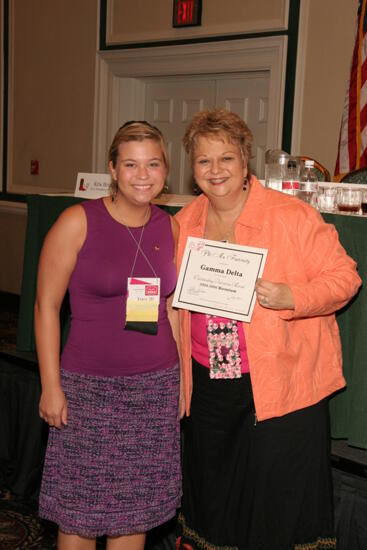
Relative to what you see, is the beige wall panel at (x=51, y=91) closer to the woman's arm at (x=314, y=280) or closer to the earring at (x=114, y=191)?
the earring at (x=114, y=191)

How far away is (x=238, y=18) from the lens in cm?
526

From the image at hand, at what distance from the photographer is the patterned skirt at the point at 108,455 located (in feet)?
6.77

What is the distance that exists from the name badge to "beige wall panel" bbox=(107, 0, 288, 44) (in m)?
3.61

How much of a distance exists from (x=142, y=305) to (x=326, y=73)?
11.5ft

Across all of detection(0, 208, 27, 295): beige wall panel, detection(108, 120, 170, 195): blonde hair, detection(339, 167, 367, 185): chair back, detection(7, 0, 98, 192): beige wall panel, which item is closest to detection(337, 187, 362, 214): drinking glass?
detection(339, 167, 367, 185): chair back

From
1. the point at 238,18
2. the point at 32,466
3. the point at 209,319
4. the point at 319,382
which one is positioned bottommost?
the point at 32,466

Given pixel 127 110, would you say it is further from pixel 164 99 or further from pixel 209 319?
pixel 209 319

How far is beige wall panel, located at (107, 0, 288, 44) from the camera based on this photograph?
5.07 metres

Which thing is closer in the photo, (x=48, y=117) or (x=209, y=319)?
(x=209, y=319)

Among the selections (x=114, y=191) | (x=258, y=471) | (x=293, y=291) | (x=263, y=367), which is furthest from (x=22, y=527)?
(x=293, y=291)

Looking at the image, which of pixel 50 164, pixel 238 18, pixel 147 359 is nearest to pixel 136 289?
pixel 147 359

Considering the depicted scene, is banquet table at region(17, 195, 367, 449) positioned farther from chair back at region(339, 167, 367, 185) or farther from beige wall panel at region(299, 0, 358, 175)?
beige wall panel at region(299, 0, 358, 175)

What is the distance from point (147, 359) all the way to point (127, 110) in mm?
4785

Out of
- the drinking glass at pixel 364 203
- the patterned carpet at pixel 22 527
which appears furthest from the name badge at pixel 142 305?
the patterned carpet at pixel 22 527
